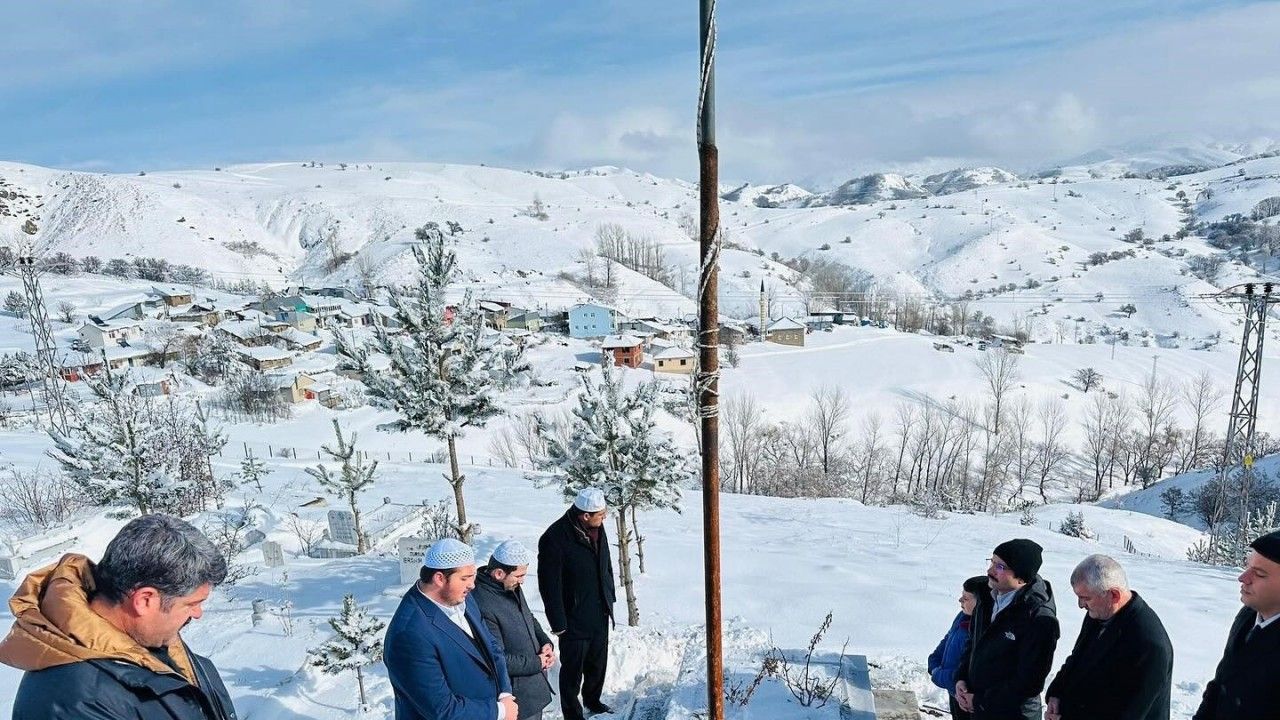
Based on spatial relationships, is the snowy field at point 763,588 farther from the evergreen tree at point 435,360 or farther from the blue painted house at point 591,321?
the blue painted house at point 591,321

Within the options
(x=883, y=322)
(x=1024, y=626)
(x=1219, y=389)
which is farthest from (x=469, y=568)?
(x=883, y=322)

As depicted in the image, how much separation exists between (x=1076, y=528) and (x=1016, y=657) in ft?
70.6

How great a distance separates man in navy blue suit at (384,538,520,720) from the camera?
3.28 meters

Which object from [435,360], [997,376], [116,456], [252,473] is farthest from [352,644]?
[997,376]

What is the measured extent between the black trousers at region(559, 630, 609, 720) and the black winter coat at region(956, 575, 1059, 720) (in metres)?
2.85

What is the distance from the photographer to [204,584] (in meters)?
2.23

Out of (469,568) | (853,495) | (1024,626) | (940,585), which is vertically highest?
(469,568)

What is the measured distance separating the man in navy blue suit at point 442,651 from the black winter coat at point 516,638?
57 cm

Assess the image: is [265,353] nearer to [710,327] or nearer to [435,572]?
[435,572]

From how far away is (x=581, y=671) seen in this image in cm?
532

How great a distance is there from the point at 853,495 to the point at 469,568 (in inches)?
1281

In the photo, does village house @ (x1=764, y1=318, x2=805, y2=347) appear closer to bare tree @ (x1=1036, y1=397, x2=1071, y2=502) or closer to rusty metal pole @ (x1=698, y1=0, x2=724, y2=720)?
bare tree @ (x1=1036, y1=397, x2=1071, y2=502)

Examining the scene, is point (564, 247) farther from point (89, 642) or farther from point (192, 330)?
point (89, 642)

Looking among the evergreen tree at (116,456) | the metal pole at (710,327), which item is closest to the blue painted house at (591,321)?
the evergreen tree at (116,456)
